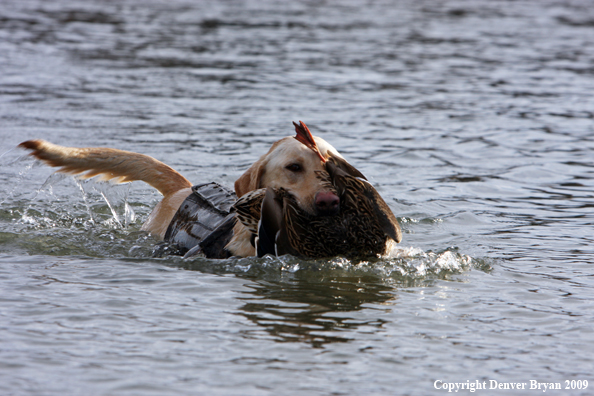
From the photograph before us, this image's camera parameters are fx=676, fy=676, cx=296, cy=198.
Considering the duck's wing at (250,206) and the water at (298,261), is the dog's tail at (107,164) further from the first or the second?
the duck's wing at (250,206)

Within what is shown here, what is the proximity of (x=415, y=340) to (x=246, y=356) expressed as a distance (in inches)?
34.9

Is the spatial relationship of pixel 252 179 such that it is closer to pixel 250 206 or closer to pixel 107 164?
pixel 250 206

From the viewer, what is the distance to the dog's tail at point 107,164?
4980 millimetres

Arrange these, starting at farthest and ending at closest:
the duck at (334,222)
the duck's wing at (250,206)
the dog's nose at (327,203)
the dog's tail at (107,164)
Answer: the dog's tail at (107,164) → the duck's wing at (250,206) → the duck at (334,222) → the dog's nose at (327,203)

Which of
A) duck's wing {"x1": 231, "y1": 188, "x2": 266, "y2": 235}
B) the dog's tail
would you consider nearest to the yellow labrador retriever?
the dog's tail

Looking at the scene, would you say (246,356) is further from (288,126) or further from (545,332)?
(288,126)

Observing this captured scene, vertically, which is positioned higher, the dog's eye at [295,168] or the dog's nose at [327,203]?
the dog's eye at [295,168]

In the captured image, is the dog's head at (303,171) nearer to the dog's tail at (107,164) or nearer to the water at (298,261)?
the water at (298,261)

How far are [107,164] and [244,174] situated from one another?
120cm

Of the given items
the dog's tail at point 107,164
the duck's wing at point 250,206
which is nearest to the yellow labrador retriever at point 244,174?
the dog's tail at point 107,164

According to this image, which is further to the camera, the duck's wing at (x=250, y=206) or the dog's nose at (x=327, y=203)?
the duck's wing at (x=250, y=206)

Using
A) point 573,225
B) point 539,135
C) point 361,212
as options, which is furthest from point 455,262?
point 539,135

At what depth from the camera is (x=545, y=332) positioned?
12.0 feet

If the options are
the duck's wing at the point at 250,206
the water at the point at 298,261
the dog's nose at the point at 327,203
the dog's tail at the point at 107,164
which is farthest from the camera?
the dog's tail at the point at 107,164
